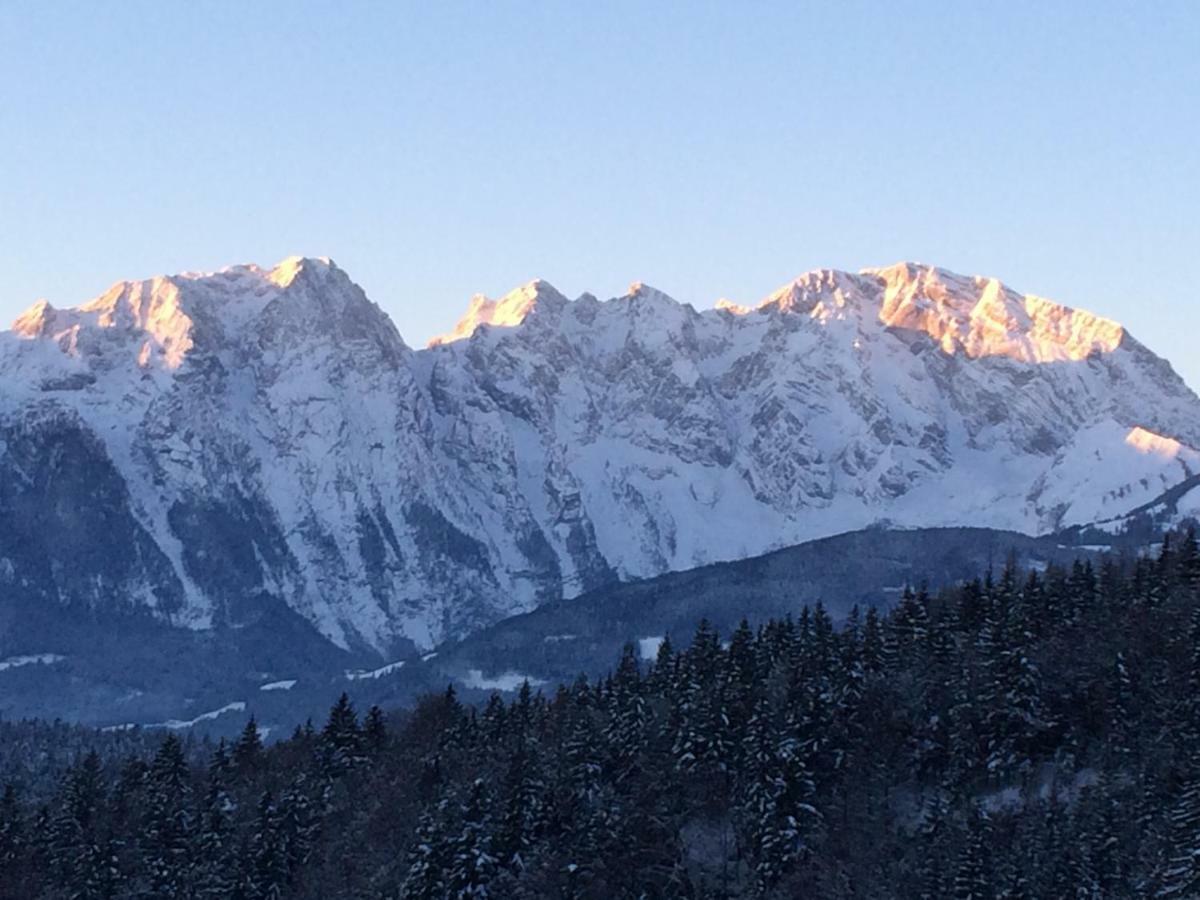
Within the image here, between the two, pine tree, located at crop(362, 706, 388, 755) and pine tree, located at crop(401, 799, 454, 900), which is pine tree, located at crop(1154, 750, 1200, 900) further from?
pine tree, located at crop(362, 706, 388, 755)

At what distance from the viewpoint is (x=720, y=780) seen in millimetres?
157750

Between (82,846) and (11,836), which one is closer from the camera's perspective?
(82,846)

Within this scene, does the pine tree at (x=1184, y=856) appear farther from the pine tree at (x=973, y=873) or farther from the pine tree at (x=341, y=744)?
the pine tree at (x=341, y=744)

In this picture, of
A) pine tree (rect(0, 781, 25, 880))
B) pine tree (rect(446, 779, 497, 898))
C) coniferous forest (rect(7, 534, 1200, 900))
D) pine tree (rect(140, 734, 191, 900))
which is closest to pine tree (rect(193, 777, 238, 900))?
coniferous forest (rect(7, 534, 1200, 900))

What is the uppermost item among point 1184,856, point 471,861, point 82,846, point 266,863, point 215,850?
point 82,846

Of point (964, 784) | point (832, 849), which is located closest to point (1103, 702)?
point (964, 784)

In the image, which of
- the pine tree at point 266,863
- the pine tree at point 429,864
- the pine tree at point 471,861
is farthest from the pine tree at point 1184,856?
the pine tree at point 266,863

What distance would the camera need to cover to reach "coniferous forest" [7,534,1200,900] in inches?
5502

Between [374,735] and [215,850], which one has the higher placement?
[374,735]

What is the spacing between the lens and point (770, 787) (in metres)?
149

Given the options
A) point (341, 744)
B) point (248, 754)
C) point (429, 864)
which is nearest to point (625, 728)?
point (429, 864)

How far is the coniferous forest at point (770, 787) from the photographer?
140 metres

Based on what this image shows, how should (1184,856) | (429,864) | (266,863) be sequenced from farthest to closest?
(266,863)
(429,864)
(1184,856)

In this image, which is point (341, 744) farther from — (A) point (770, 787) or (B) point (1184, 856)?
(B) point (1184, 856)
